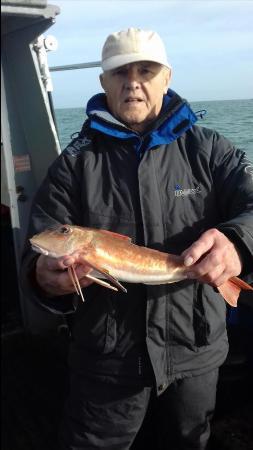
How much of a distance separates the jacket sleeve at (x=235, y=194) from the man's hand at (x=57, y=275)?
29.2 inches

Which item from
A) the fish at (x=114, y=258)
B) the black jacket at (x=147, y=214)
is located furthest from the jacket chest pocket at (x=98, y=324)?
the fish at (x=114, y=258)

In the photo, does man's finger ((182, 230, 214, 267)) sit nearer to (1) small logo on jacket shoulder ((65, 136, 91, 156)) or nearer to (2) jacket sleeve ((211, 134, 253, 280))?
(2) jacket sleeve ((211, 134, 253, 280))

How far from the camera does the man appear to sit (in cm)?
261

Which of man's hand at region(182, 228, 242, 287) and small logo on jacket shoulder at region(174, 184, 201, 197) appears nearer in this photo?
man's hand at region(182, 228, 242, 287)

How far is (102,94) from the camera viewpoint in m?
2.84

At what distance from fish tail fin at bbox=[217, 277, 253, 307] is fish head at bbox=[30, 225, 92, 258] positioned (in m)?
0.73

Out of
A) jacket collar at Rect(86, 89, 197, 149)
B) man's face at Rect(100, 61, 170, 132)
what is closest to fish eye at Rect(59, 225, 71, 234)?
jacket collar at Rect(86, 89, 197, 149)

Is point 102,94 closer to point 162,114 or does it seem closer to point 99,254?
point 162,114

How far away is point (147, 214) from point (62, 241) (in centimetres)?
47

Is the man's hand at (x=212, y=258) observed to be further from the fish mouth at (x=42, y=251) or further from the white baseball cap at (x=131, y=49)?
the white baseball cap at (x=131, y=49)

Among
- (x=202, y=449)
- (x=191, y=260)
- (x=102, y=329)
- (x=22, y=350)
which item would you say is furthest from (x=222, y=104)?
(x=22, y=350)

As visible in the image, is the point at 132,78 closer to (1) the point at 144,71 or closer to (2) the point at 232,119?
(1) the point at 144,71

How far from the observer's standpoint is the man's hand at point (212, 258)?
92.3 inches

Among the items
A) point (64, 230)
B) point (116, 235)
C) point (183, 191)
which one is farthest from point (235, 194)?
point (64, 230)
